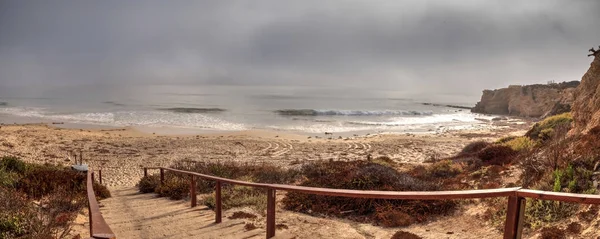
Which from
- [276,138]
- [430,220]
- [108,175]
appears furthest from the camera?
[276,138]

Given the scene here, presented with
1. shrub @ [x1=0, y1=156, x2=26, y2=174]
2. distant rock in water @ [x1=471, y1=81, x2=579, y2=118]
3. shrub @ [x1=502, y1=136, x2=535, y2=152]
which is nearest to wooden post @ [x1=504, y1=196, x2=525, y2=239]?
shrub @ [x1=0, y1=156, x2=26, y2=174]

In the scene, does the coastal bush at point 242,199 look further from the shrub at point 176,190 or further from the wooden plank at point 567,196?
the wooden plank at point 567,196

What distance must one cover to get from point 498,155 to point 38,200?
13273 mm

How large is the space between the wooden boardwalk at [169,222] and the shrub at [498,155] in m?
9.05

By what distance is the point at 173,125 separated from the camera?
121 ft

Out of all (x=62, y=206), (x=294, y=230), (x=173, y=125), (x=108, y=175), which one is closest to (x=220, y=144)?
(x=108, y=175)

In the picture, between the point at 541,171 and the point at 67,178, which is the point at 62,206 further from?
the point at 541,171

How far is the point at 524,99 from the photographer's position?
54125mm

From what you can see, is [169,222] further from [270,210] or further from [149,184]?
[149,184]

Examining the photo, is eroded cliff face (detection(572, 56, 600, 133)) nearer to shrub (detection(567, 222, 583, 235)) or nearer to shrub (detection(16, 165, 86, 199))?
shrub (detection(567, 222, 583, 235))

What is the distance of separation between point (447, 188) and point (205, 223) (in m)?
5.88

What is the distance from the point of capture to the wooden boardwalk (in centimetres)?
485

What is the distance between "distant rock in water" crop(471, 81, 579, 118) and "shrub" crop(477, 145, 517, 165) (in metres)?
38.0

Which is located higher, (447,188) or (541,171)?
(541,171)
